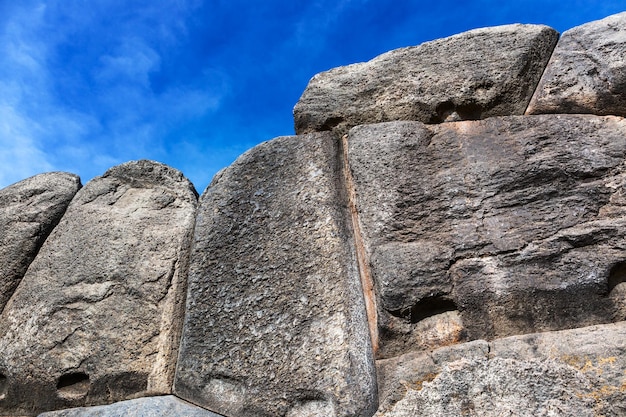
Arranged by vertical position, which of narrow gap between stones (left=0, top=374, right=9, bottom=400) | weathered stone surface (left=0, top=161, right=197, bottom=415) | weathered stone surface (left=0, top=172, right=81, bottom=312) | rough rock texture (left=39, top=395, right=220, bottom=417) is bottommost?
rough rock texture (left=39, top=395, right=220, bottom=417)

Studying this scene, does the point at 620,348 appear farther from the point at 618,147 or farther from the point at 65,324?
the point at 65,324

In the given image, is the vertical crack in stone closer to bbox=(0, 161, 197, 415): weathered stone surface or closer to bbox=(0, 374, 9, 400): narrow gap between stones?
bbox=(0, 161, 197, 415): weathered stone surface

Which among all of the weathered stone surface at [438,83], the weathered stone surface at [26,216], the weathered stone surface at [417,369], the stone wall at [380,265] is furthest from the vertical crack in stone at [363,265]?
the weathered stone surface at [26,216]

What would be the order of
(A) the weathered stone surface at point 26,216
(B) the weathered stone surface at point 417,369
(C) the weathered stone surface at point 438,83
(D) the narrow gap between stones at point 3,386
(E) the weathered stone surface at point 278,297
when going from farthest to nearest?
(A) the weathered stone surface at point 26,216, (D) the narrow gap between stones at point 3,386, (C) the weathered stone surface at point 438,83, (E) the weathered stone surface at point 278,297, (B) the weathered stone surface at point 417,369

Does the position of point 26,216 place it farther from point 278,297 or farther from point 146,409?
point 278,297

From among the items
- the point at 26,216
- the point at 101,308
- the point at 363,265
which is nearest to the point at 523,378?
the point at 363,265

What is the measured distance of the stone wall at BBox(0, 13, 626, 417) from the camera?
149 cm

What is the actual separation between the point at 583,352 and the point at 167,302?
1359 millimetres

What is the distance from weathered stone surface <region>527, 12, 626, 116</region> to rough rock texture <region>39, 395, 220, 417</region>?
1422 mm

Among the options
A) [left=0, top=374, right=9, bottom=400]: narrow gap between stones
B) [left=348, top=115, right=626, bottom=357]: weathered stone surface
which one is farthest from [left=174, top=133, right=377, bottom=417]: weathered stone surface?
[left=0, top=374, right=9, bottom=400]: narrow gap between stones

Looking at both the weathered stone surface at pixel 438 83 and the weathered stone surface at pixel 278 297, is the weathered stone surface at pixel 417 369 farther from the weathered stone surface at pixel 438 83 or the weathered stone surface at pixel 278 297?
the weathered stone surface at pixel 438 83

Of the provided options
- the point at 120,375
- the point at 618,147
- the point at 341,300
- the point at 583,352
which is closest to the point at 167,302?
the point at 120,375

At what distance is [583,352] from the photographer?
1.38 metres

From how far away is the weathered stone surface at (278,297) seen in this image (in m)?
1.59
